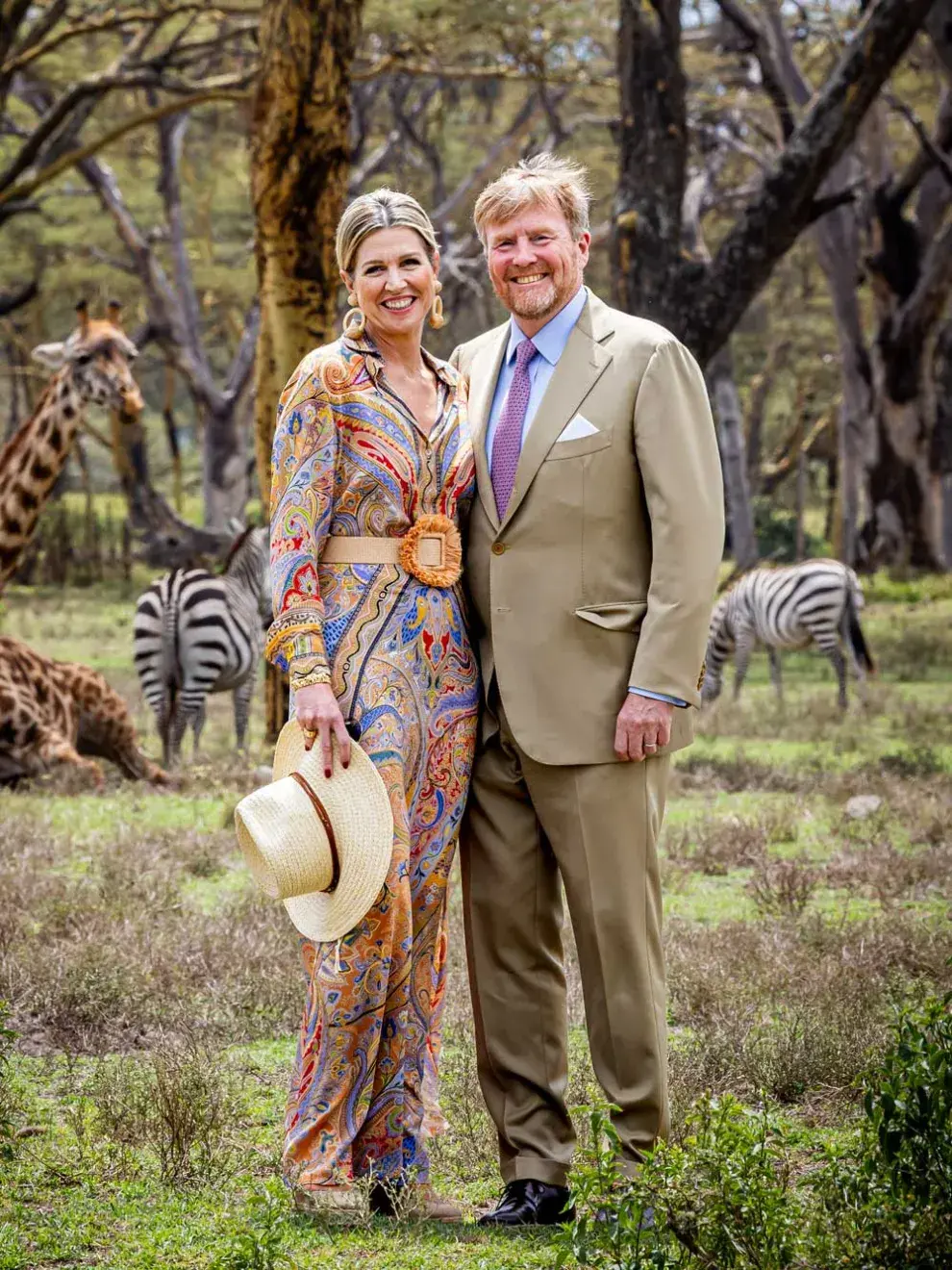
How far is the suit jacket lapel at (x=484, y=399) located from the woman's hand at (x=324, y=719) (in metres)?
0.61

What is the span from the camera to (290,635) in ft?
13.9

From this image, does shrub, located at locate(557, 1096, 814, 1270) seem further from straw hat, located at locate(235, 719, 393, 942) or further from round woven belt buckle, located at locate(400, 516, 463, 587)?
round woven belt buckle, located at locate(400, 516, 463, 587)

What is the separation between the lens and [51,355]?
12719 mm

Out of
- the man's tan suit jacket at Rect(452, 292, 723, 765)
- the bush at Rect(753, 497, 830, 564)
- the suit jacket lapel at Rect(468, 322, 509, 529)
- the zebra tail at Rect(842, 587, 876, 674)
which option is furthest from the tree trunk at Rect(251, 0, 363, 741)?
the bush at Rect(753, 497, 830, 564)

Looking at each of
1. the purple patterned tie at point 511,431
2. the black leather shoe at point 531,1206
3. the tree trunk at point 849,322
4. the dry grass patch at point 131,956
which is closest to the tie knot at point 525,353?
the purple patterned tie at point 511,431

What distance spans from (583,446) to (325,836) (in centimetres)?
113

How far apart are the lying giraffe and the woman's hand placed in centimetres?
648

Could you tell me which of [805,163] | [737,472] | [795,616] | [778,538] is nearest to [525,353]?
[805,163]

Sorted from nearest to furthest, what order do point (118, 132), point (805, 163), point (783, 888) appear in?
point (783, 888) < point (805, 163) < point (118, 132)

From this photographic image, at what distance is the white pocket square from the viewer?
430cm

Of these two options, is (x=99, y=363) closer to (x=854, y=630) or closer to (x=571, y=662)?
(x=854, y=630)

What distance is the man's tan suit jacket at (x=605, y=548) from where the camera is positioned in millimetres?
4207

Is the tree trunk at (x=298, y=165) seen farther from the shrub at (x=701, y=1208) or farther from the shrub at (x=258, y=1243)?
the shrub at (x=701, y=1208)

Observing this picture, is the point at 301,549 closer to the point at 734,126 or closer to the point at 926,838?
the point at 926,838
